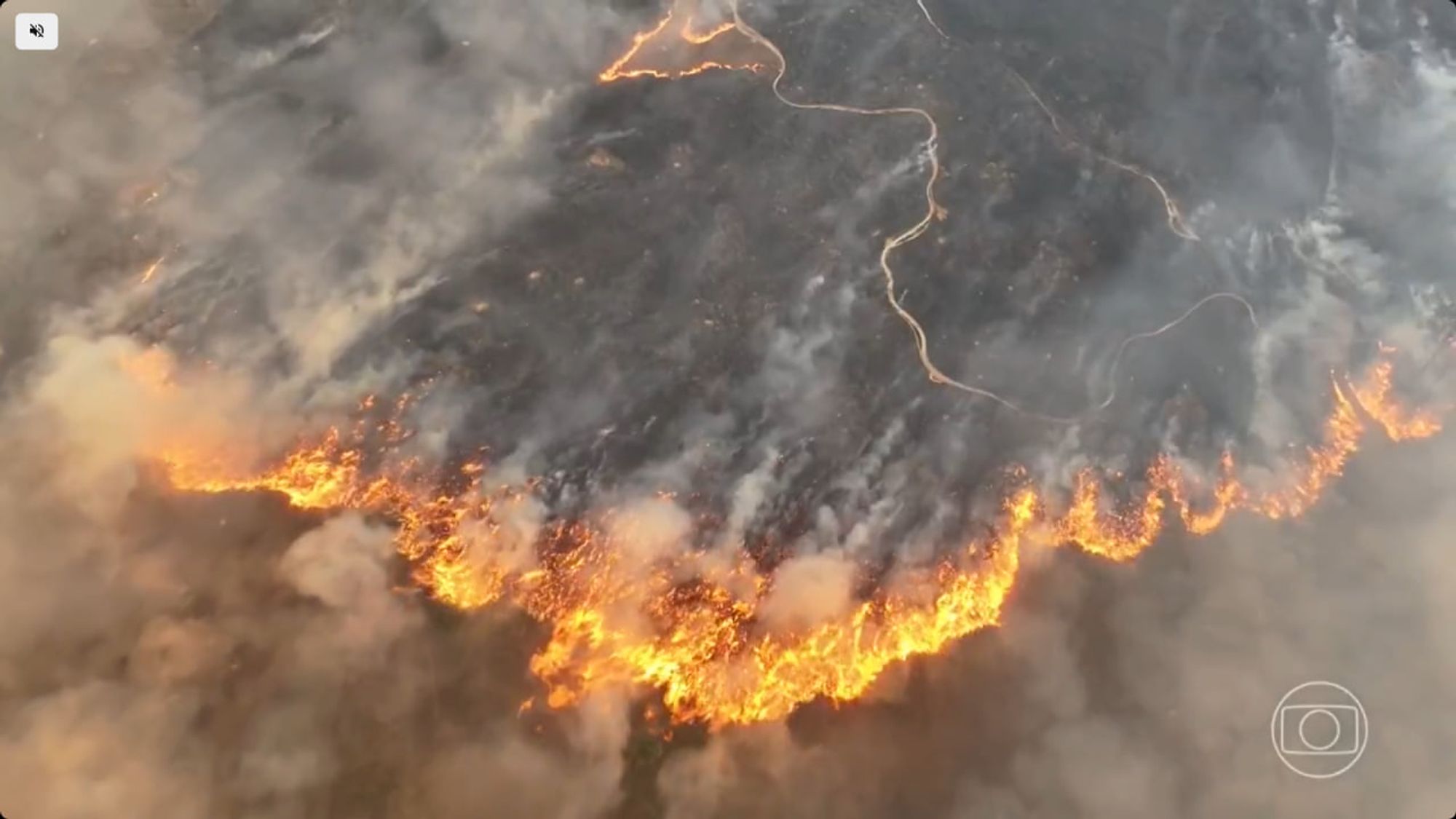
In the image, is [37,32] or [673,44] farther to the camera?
[673,44]

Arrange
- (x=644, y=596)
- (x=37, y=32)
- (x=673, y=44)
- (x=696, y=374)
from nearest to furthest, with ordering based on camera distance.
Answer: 1. (x=644, y=596)
2. (x=696, y=374)
3. (x=37, y=32)
4. (x=673, y=44)

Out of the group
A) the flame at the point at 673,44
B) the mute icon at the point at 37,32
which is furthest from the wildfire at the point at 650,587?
the flame at the point at 673,44

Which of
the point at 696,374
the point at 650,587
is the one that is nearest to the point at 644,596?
the point at 650,587

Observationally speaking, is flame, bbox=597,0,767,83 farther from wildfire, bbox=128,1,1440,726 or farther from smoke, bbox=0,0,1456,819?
wildfire, bbox=128,1,1440,726

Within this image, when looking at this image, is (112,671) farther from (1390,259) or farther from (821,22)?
(1390,259)

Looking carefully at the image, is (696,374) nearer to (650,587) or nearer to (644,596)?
(650,587)

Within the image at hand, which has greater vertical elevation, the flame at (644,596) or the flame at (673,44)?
the flame at (673,44)

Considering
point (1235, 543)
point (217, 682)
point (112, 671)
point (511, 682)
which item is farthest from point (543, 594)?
point (1235, 543)

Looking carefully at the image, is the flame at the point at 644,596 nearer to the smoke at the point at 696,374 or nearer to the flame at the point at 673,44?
the smoke at the point at 696,374
